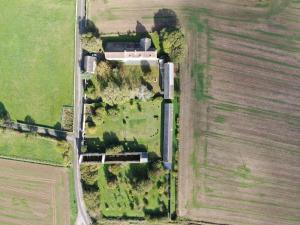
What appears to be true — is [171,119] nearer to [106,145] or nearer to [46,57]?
[106,145]

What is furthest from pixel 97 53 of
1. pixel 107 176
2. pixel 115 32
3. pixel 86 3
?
pixel 107 176

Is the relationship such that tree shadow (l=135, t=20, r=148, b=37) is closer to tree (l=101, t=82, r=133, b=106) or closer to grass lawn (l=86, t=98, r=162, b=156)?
tree (l=101, t=82, r=133, b=106)

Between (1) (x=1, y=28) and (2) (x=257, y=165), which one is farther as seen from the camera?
(1) (x=1, y=28)

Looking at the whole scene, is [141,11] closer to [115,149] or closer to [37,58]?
[37,58]

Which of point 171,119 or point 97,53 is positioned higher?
point 97,53

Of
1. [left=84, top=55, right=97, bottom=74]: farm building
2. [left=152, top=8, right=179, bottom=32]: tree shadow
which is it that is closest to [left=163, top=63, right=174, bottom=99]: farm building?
[left=152, top=8, right=179, bottom=32]: tree shadow

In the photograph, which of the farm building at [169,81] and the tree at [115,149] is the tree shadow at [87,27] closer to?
the farm building at [169,81]
